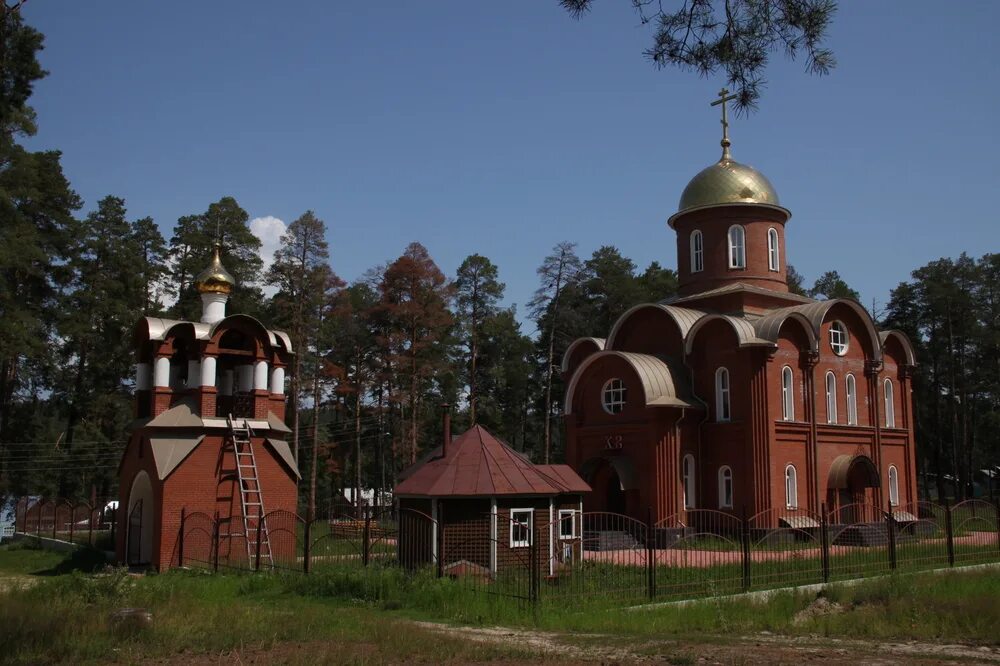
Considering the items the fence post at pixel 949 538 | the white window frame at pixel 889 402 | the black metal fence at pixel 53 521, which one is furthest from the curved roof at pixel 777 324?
the black metal fence at pixel 53 521

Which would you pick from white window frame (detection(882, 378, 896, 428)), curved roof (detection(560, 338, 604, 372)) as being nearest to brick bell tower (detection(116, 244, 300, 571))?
curved roof (detection(560, 338, 604, 372))

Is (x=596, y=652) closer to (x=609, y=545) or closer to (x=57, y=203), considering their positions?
(x=609, y=545)

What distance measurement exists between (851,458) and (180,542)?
16706 millimetres

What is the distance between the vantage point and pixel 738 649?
9242 mm

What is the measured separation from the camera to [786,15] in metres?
8.28

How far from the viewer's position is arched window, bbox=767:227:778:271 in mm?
27047

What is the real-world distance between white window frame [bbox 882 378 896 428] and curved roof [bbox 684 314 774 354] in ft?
18.3

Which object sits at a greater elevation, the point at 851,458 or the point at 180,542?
the point at 851,458

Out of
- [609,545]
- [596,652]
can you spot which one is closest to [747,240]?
[609,545]

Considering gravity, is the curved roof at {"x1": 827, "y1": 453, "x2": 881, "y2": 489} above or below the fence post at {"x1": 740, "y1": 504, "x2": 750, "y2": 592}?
above

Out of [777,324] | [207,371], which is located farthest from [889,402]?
[207,371]

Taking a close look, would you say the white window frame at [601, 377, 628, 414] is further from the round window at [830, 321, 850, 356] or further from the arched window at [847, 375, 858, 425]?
the arched window at [847, 375, 858, 425]

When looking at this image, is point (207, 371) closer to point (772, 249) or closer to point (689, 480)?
point (689, 480)

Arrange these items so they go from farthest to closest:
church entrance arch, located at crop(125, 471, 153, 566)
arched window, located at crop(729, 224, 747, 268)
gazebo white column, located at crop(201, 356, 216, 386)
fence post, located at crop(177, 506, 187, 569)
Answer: arched window, located at crop(729, 224, 747, 268) < gazebo white column, located at crop(201, 356, 216, 386) < church entrance arch, located at crop(125, 471, 153, 566) < fence post, located at crop(177, 506, 187, 569)
